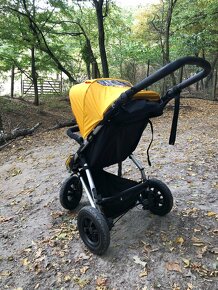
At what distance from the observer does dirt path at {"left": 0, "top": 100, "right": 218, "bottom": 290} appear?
2840 mm

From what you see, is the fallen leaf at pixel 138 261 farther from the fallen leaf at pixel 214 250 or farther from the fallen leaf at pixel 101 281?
the fallen leaf at pixel 214 250

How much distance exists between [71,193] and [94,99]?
1687 mm

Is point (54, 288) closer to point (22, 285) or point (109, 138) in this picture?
point (22, 285)

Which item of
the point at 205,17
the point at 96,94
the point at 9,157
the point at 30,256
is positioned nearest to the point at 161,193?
the point at 96,94

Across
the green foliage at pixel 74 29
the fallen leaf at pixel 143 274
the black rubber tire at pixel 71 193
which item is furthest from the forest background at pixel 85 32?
the fallen leaf at pixel 143 274

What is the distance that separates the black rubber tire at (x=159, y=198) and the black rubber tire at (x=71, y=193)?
1.13 m

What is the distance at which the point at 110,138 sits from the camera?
3205 millimetres

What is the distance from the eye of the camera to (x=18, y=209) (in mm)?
4695

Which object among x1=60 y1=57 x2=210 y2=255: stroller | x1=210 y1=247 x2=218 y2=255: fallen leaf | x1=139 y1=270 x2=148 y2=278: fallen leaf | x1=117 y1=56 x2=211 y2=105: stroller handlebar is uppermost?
x1=117 y1=56 x2=211 y2=105: stroller handlebar

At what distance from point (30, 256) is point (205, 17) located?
12.8 metres

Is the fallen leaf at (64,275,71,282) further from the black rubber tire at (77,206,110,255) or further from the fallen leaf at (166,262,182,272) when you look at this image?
the fallen leaf at (166,262,182,272)

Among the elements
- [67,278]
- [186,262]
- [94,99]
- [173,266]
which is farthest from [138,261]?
[94,99]

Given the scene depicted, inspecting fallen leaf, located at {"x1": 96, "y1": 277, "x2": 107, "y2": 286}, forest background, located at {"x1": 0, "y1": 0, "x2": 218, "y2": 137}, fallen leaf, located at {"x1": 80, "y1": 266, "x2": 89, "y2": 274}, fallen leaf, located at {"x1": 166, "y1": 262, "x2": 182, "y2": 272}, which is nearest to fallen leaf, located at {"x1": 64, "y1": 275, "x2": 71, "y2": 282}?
fallen leaf, located at {"x1": 80, "y1": 266, "x2": 89, "y2": 274}

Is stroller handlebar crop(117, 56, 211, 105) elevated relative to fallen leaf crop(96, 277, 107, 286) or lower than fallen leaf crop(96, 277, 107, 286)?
elevated
